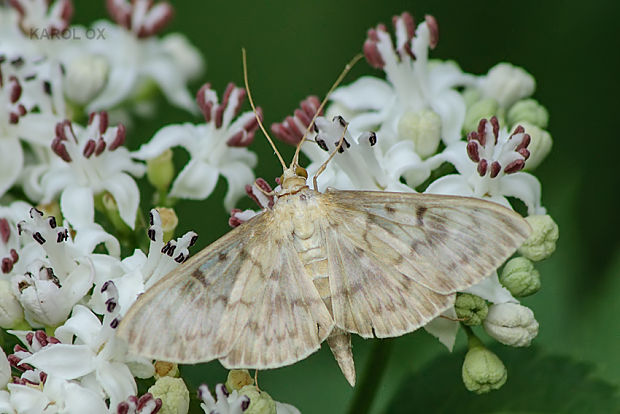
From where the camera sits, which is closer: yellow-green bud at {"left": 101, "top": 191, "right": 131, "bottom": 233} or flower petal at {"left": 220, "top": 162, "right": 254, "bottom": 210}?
yellow-green bud at {"left": 101, "top": 191, "right": 131, "bottom": 233}

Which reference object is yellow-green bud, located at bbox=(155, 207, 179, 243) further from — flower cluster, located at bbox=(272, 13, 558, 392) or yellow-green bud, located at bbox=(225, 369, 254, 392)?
yellow-green bud, located at bbox=(225, 369, 254, 392)

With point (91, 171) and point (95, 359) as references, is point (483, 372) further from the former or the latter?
point (91, 171)

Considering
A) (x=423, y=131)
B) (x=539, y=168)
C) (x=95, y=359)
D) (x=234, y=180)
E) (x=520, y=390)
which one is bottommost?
(x=520, y=390)

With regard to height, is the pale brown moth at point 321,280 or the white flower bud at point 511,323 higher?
the pale brown moth at point 321,280

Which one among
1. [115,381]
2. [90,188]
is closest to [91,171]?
[90,188]

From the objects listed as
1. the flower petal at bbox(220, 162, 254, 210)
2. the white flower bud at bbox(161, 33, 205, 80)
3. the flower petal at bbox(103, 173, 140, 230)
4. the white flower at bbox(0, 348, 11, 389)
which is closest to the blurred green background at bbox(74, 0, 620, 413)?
the white flower bud at bbox(161, 33, 205, 80)

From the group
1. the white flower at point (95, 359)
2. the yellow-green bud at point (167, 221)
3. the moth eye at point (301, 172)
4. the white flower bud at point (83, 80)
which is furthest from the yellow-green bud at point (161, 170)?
the white flower at point (95, 359)

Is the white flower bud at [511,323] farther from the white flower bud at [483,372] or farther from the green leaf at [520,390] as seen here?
the green leaf at [520,390]
